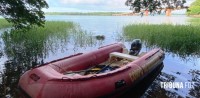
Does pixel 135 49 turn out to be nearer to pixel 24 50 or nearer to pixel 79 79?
pixel 79 79

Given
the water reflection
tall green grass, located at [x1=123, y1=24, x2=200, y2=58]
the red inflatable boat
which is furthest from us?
tall green grass, located at [x1=123, y1=24, x2=200, y2=58]

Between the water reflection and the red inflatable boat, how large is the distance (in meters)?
1.07

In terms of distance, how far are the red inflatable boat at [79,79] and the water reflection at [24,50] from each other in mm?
1075

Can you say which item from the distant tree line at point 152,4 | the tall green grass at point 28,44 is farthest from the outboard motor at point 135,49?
the tall green grass at point 28,44

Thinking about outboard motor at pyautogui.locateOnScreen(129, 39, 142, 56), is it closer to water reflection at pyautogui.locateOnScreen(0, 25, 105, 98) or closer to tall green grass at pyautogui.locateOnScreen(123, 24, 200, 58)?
tall green grass at pyautogui.locateOnScreen(123, 24, 200, 58)

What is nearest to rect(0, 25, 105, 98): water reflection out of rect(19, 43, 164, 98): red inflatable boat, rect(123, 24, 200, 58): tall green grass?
rect(19, 43, 164, 98): red inflatable boat

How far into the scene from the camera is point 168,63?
401 inches

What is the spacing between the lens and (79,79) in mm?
5160

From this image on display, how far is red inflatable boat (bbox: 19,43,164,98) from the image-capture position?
198 inches

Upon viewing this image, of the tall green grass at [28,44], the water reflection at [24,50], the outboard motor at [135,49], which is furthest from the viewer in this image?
the tall green grass at [28,44]

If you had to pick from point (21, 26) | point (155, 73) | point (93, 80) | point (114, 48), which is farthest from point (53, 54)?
point (93, 80)

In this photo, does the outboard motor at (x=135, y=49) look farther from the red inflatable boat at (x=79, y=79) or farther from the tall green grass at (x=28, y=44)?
the tall green grass at (x=28, y=44)

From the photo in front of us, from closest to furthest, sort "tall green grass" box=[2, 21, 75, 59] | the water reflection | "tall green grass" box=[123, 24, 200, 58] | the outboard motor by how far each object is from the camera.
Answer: the water reflection → the outboard motor → "tall green grass" box=[2, 21, 75, 59] → "tall green grass" box=[123, 24, 200, 58]

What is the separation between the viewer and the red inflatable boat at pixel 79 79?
5035 millimetres
